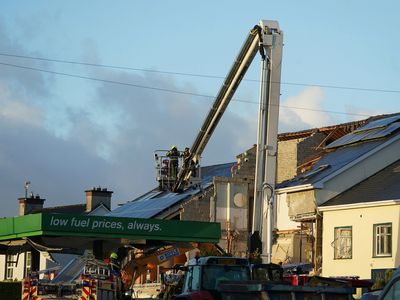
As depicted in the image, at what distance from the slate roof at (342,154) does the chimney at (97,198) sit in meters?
19.8

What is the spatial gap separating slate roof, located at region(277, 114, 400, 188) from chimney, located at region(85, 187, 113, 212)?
19846 mm

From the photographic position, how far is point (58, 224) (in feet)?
121

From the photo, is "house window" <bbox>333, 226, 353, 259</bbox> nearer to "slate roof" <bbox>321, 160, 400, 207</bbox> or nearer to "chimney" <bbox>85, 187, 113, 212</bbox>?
"slate roof" <bbox>321, 160, 400, 207</bbox>

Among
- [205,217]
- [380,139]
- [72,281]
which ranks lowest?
[72,281]

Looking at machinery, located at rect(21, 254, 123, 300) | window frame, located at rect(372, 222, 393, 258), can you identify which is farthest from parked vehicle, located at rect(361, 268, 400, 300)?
window frame, located at rect(372, 222, 393, 258)

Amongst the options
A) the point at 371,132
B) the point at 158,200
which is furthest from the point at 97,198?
the point at 371,132

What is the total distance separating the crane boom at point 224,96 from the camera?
39.9 metres

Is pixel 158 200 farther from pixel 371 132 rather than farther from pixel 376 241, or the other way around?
pixel 376 241

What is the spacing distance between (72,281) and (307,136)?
2683cm

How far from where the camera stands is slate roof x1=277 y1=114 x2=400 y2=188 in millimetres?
45094

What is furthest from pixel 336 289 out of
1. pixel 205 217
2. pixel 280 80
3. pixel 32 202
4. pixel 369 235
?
pixel 32 202

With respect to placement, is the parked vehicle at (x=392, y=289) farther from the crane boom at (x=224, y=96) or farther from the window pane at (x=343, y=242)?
the window pane at (x=343, y=242)

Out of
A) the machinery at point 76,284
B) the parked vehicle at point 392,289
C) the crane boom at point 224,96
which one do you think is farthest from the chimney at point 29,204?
the parked vehicle at point 392,289

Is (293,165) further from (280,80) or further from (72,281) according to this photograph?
(72,281)
